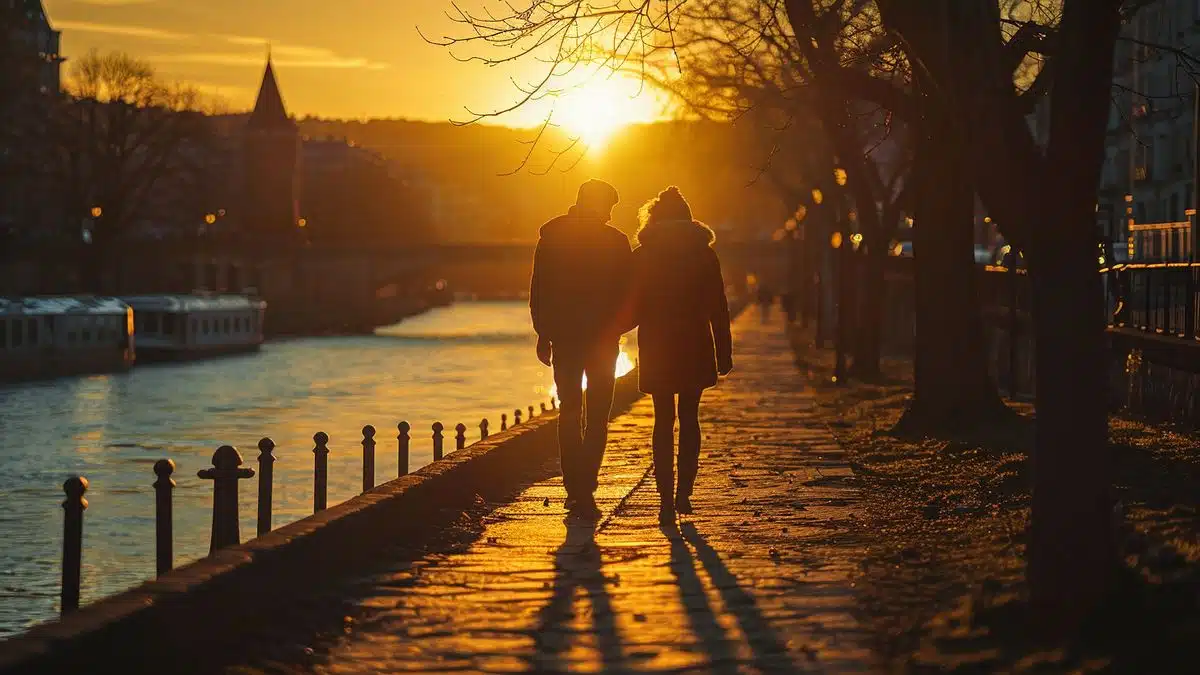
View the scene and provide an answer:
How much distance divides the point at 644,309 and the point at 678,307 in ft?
0.67

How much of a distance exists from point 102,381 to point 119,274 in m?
46.5

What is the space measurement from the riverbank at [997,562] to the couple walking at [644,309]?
1.25 meters

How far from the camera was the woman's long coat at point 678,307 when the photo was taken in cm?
1143

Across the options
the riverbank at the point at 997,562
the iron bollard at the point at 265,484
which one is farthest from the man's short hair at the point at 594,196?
the iron bollard at the point at 265,484

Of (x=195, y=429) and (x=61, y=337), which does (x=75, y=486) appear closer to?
(x=195, y=429)

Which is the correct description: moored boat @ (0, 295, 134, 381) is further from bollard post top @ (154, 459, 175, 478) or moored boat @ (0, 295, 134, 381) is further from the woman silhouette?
the woman silhouette

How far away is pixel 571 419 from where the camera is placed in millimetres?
11898

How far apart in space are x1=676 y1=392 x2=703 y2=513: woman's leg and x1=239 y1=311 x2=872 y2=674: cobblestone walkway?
145mm

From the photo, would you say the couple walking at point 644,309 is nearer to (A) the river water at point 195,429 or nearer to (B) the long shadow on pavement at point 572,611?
(B) the long shadow on pavement at point 572,611

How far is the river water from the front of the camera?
2158cm

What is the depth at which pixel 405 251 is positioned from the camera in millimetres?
121062

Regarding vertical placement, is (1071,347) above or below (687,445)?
above

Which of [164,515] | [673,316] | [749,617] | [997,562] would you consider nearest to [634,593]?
[749,617]

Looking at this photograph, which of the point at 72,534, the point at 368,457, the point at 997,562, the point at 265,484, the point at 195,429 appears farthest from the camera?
the point at 195,429
